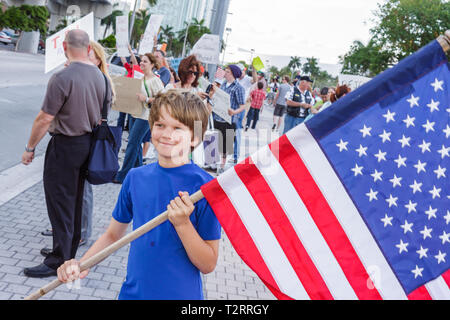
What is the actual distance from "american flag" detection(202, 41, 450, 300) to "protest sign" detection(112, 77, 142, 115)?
17.7 ft

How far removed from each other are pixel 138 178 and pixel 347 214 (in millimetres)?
924

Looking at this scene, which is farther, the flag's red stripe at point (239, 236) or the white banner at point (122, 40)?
the white banner at point (122, 40)

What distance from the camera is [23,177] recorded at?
6680mm

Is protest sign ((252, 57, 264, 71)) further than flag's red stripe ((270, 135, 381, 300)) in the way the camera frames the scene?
Yes

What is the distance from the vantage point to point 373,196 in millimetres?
1978

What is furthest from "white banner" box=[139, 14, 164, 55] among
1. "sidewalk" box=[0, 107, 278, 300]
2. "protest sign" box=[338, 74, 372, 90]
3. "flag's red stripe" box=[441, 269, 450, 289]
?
"flag's red stripe" box=[441, 269, 450, 289]

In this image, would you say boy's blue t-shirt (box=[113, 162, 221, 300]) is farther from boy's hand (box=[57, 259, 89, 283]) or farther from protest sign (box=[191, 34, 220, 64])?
protest sign (box=[191, 34, 220, 64])

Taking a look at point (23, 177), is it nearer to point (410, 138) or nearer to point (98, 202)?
point (98, 202)

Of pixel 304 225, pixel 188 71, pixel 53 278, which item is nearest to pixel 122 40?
pixel 188 71

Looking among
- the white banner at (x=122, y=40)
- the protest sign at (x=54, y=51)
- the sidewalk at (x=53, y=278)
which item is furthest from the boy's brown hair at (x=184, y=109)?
the white banner at (x=122, y=40)

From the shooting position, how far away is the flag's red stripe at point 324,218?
1.97m

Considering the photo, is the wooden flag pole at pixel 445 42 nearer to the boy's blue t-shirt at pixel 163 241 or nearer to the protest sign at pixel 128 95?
the boy's blue t-shirt at pixel 163 241

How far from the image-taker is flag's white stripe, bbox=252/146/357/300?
199 centimetres

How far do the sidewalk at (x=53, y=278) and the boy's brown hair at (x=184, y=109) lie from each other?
1.39 metres
